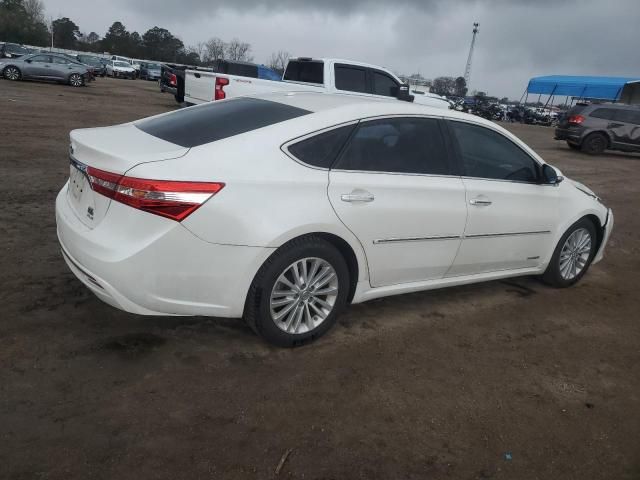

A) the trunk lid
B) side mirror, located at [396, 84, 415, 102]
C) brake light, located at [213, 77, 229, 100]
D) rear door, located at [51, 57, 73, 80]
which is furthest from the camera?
rear door, located at [51, 57, 73, 80]

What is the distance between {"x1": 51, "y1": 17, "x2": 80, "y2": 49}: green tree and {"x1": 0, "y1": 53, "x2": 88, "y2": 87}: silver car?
6649cm

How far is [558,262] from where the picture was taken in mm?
4910

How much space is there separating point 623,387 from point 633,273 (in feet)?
9.68

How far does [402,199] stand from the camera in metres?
3.59

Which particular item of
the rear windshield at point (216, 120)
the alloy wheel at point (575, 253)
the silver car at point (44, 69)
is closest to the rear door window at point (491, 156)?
the alloy wheel at point (575, 253)

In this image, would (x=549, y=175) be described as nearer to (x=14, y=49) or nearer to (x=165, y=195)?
(x=165, y=195)

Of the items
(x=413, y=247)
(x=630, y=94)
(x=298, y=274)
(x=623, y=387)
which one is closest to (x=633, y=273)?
(x=623, y=387)

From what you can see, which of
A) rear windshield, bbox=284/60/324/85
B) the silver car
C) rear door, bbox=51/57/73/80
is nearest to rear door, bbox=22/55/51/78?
the silver car

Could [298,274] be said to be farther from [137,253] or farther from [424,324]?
[424,324]

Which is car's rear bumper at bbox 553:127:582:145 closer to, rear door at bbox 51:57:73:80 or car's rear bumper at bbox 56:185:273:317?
car's rear bumper at bbox 56:185:273:317

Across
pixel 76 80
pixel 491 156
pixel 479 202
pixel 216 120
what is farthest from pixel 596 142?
pixel 76 80

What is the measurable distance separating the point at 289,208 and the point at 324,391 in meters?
1.05

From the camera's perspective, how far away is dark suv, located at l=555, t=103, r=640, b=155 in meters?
17.5

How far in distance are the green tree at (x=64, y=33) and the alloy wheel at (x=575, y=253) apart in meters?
92.7
